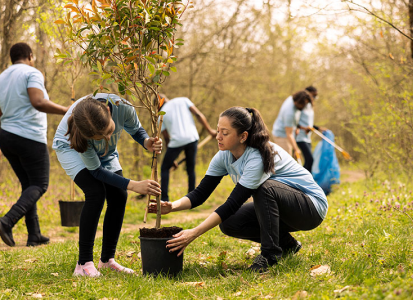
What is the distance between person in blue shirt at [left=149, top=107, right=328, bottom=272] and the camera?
286 cm

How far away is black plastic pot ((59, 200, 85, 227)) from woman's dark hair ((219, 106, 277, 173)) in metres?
2.41

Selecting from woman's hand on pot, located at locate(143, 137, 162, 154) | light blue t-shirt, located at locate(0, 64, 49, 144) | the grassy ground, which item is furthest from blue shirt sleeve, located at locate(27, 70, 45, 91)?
woman's hand on pot, located at locate(143, 137, 162, 154)

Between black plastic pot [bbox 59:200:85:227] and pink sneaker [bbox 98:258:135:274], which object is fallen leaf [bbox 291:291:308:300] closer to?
pink sneaker [bbox 98:258:135:274]

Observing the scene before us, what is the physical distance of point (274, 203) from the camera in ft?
9.61

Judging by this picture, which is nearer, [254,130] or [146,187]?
[146,187]

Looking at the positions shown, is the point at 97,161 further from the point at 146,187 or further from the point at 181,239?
the point at 181,239

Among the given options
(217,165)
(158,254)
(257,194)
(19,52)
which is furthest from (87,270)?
(19,52)

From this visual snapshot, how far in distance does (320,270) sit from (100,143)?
1692 mm

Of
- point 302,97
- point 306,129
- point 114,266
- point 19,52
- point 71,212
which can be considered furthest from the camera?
point 306,129

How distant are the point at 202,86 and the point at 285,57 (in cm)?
437

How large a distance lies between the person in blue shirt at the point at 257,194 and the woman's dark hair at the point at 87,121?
→ 27.9 inches

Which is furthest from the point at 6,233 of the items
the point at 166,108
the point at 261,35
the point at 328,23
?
the point at 261,35

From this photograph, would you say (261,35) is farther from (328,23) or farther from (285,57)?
(328,23)

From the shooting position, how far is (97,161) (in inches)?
114
